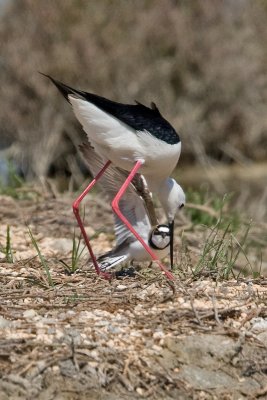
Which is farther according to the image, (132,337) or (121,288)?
(121,288)

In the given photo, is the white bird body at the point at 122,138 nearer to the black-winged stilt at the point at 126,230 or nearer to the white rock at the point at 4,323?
the black-winged stilt at the point at 126,230

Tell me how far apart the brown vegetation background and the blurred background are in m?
0.02

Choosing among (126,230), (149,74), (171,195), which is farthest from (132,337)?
(149,74)

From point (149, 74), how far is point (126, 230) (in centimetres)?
1059

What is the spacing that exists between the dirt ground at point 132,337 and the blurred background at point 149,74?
9.26 metres

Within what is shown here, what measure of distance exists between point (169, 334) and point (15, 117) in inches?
477

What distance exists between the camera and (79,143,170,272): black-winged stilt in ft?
19.9

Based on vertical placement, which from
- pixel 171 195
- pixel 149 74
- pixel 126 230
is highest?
pixel 149 74

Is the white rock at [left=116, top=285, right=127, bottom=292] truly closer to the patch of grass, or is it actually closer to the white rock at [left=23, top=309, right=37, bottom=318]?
the white rock at [left=23, top=309, right=37, bottom=318]

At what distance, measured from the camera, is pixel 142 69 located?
16391 millimetres

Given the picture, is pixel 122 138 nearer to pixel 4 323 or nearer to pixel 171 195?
pixel 171 195

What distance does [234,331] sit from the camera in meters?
3.90

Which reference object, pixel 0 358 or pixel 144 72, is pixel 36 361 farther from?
pixel 144 72

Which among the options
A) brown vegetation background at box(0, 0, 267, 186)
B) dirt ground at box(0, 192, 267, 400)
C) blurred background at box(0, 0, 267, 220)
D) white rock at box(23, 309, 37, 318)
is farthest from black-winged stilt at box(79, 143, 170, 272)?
brown vegetation background at box(0, 0, 267, 186)
